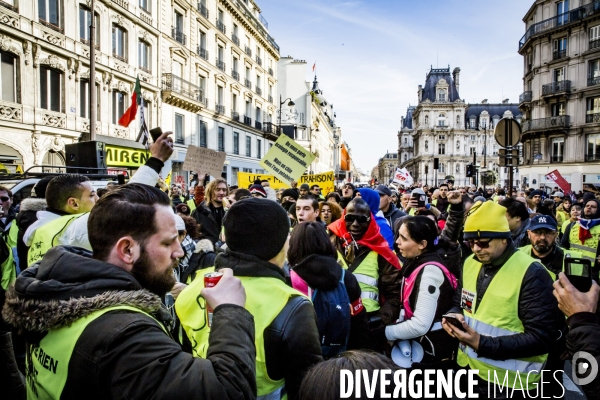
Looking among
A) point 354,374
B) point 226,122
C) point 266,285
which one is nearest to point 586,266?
point 354,374

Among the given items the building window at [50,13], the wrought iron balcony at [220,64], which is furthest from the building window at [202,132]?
the building window at [50,13]

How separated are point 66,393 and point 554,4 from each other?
44431 mm

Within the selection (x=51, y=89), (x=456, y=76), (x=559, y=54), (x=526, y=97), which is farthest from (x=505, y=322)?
(x=456, y=76)

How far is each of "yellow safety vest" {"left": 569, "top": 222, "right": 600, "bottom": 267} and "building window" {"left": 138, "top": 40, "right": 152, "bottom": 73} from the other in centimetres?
2160

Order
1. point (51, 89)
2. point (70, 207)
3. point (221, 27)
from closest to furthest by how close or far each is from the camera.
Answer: point (70, 207) → point (51, 89) → point (221, 27)

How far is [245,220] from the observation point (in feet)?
6.55

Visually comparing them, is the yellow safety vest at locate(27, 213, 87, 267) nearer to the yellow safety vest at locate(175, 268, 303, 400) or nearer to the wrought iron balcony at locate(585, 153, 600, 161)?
the yellow safety vest at locate(175, 268, 303, 400)

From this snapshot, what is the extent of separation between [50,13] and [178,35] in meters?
9.87

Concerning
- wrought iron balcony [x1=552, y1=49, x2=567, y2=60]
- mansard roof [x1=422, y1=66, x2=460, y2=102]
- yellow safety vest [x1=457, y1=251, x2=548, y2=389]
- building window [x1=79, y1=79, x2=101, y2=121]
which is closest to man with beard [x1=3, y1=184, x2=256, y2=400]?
yellow safety vest [x1=457, y1=251, x2=548, y2=389]

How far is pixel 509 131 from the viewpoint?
7.87 meters

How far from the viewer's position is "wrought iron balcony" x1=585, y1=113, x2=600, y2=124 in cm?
3278

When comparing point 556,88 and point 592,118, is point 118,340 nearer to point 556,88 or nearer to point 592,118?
point 592,118

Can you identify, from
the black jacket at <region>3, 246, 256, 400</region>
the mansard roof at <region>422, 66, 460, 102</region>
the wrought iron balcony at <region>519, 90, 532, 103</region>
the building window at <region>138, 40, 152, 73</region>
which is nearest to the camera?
the black jacket at <region>3, 246, 256, 400</region>

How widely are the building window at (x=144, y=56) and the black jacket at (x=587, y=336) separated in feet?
77.7
